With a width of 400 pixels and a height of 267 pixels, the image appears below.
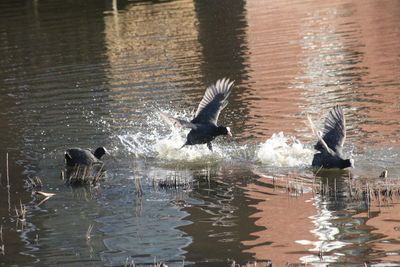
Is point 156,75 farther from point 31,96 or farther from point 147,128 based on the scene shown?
point 147,128

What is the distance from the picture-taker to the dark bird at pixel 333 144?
1182cm

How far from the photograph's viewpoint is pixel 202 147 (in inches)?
540

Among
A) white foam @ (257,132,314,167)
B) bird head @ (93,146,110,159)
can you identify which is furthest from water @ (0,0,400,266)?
bird head @ (93,146,110,159)

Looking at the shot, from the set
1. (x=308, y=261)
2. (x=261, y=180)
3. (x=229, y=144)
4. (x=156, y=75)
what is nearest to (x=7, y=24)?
(x=156, y=75)

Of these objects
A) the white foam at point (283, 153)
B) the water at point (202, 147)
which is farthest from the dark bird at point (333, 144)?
the white foam at point (283, 153)

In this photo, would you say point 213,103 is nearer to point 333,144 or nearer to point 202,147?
point 202,147

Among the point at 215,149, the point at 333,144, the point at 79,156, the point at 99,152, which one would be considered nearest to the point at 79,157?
the point at 79,156

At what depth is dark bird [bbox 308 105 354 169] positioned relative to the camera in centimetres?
1182

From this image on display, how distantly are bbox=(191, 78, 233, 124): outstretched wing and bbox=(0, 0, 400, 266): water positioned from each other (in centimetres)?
55

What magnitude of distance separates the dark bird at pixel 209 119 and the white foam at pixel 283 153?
56 cm

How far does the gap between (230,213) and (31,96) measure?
31.4ft

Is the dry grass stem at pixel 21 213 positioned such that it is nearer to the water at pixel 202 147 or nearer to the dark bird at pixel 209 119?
the water at pixel 202 147

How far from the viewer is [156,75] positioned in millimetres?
20422

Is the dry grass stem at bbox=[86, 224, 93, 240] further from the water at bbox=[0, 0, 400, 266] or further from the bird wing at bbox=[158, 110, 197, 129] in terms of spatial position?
the bird wing at bbox=[158, 110, 197, 129]
